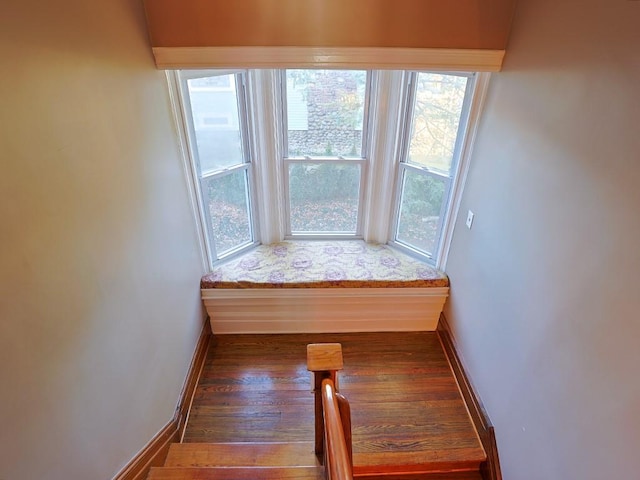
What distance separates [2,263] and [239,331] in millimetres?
2106

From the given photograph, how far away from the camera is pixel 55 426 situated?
3.83ft

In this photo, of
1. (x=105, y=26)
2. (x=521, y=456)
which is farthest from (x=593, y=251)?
(x=105, y=26)

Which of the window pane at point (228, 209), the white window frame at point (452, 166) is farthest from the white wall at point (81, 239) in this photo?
the white window frame at point (452, 166)

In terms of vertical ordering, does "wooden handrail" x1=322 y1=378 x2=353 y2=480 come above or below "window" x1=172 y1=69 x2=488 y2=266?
below

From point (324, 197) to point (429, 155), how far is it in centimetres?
92

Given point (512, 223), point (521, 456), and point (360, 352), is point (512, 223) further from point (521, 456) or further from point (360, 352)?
point (360, 352)

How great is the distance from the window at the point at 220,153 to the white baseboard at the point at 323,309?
0.45 meters

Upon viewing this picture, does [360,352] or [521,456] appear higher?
[521,456]

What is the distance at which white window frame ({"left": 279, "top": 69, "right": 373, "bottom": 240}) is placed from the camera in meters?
2.66

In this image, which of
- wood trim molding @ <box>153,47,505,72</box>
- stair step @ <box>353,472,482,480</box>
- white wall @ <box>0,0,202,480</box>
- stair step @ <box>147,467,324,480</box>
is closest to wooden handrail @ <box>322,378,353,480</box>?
stair step @ <box>147,467,324,480</box>

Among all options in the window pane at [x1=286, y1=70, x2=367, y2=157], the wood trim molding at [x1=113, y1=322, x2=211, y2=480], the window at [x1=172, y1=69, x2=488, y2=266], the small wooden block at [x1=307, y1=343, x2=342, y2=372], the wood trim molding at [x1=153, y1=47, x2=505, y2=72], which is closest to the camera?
the small wooden block at [x1=307, y1=343, x2=342, y2=372]

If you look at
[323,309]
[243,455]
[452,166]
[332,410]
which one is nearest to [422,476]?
[243,455]

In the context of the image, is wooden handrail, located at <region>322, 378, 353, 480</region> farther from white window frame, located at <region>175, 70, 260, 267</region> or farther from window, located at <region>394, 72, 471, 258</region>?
window, located at <region>394, 72, 471, 258</region>

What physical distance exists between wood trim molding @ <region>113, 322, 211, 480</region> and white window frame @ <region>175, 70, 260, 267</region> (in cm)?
65
